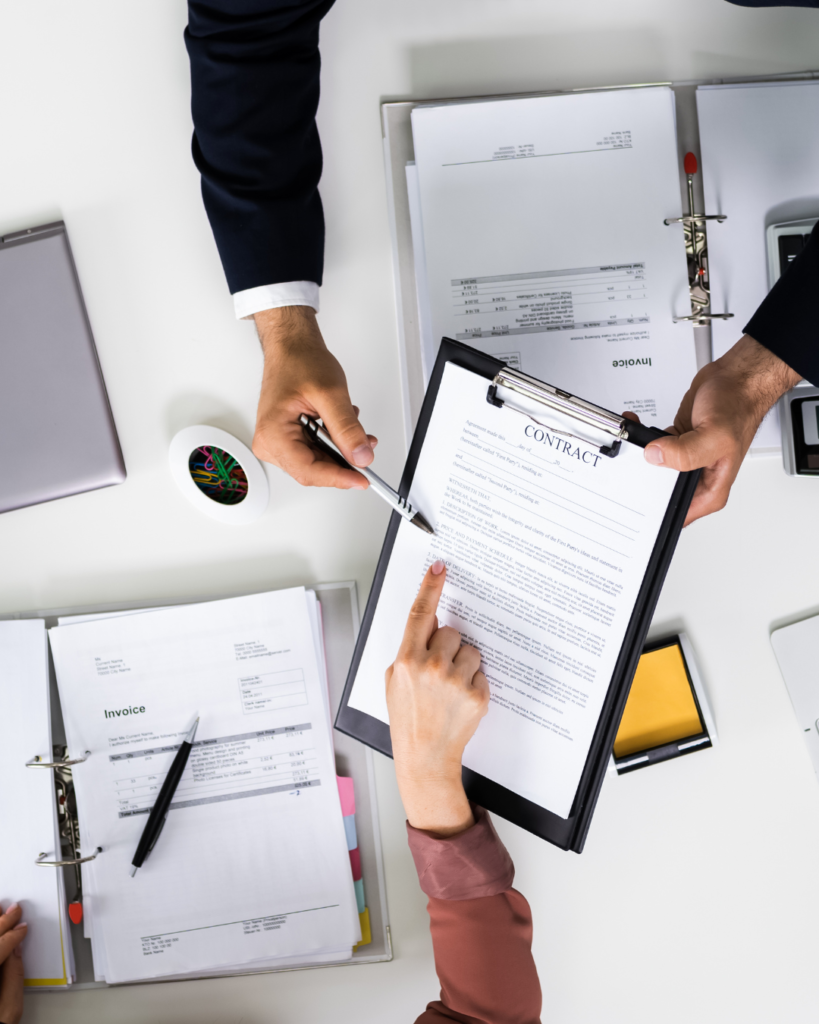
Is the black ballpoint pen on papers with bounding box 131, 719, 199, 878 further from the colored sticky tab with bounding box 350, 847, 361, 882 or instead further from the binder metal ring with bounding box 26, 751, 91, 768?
the colored sticky tab with bounding box 350, 847, 361, 882

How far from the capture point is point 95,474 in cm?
87

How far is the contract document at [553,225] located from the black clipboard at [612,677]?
0.22 metres

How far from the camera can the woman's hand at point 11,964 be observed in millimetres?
845

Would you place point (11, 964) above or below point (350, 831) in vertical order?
below

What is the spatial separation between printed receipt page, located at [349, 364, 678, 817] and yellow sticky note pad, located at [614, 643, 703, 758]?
228mm

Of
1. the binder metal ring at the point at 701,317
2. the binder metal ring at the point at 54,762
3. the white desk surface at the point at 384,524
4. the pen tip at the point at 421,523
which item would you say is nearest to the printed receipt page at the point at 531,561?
the pen tip at the point at 421,523

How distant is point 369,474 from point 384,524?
19cm

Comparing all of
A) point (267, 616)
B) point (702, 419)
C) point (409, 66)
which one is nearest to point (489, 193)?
point (409, 66)

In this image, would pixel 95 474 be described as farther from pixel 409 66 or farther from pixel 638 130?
pixel 638 130

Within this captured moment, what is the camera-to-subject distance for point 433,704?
68cm

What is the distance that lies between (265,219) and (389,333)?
0.66 ft

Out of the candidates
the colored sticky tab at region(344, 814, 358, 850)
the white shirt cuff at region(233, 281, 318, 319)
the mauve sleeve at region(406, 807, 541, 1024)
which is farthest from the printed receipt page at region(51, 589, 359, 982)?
the white shirt cuff at region(233, 281, 318, 319)

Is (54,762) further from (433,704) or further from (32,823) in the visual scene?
(433,704)

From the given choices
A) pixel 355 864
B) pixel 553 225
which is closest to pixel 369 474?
pixel 553 225
